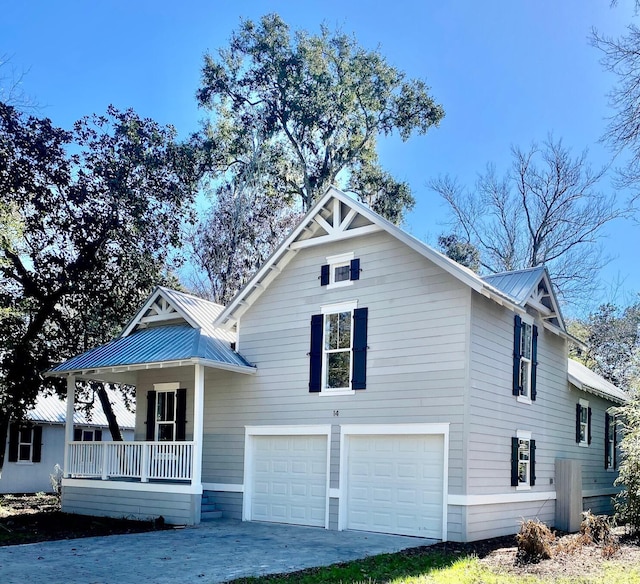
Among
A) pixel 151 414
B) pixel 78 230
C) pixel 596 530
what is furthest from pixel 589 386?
pixel 78 230

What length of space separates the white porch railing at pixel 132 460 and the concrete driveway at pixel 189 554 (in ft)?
5.35

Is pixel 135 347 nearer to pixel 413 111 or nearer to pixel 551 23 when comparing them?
pixel 551 23

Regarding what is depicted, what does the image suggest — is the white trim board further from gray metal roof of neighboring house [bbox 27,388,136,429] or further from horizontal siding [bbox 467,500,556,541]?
gray metal roof of neighboring house [bbox 27,388,136,429]

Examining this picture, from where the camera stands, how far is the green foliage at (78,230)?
20.3m

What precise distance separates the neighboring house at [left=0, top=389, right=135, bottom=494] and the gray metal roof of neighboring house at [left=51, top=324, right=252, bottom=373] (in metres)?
8.02

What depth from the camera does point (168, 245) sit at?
918 inches

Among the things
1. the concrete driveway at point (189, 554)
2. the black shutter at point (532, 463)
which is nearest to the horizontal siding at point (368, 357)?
the concrete driveway at point (189, 554)

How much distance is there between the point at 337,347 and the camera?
1571 centimetres

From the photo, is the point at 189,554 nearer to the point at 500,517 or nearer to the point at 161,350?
the point at 161,350

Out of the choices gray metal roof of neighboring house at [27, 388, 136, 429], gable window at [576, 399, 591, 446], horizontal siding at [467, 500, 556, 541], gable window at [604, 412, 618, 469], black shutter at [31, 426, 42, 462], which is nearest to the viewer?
horizontal siding at [467, 500, 556, 541]

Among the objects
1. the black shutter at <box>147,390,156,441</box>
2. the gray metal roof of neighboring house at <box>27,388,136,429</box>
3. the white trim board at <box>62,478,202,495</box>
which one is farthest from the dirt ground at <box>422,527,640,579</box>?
the gray metal roof of neighboring house at <box>27,388,136,429</box>

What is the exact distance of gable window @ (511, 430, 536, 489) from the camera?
1520 centimetres

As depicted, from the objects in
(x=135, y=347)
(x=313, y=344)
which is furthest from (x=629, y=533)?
(x=135, y=347)

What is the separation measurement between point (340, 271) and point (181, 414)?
582 centimetres
